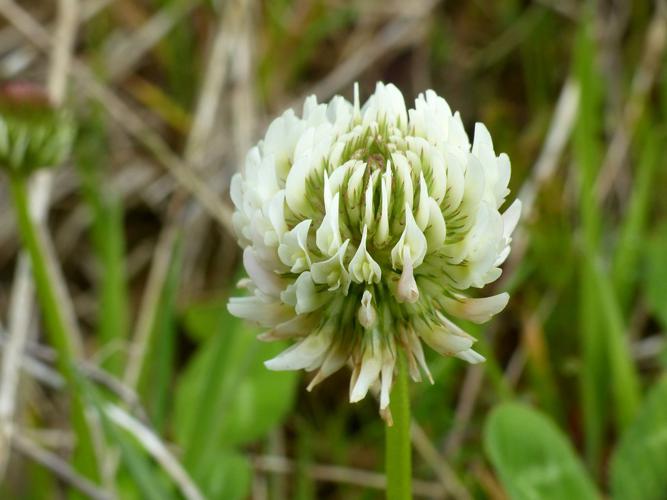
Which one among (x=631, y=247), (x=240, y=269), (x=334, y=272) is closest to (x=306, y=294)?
(x=334, y=272)

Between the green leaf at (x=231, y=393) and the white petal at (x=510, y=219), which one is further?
the green leaf at (x=231, y=393)

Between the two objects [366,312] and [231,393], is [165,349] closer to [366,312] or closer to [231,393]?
[231,393]

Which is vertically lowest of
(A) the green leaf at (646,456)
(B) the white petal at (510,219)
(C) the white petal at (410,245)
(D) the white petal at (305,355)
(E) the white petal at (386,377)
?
(A) the green leaf at (646,456)

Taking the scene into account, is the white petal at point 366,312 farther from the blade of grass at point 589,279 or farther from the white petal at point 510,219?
the blade of grass at point 589,279

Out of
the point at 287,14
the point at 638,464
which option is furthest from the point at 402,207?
the point at 287,14

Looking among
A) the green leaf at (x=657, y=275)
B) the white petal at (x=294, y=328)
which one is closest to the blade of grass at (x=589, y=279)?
the green leaf at (x=657, y=275)

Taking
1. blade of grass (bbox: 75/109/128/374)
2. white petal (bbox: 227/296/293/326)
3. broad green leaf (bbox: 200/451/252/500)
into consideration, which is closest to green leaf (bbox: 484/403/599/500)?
broad green leaf (bbox: 200/451/252/500)

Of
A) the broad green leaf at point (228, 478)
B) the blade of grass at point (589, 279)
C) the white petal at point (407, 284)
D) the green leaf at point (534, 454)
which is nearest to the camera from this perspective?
the white petal at point (407, 284)

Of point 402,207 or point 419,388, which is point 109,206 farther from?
point 402,207
